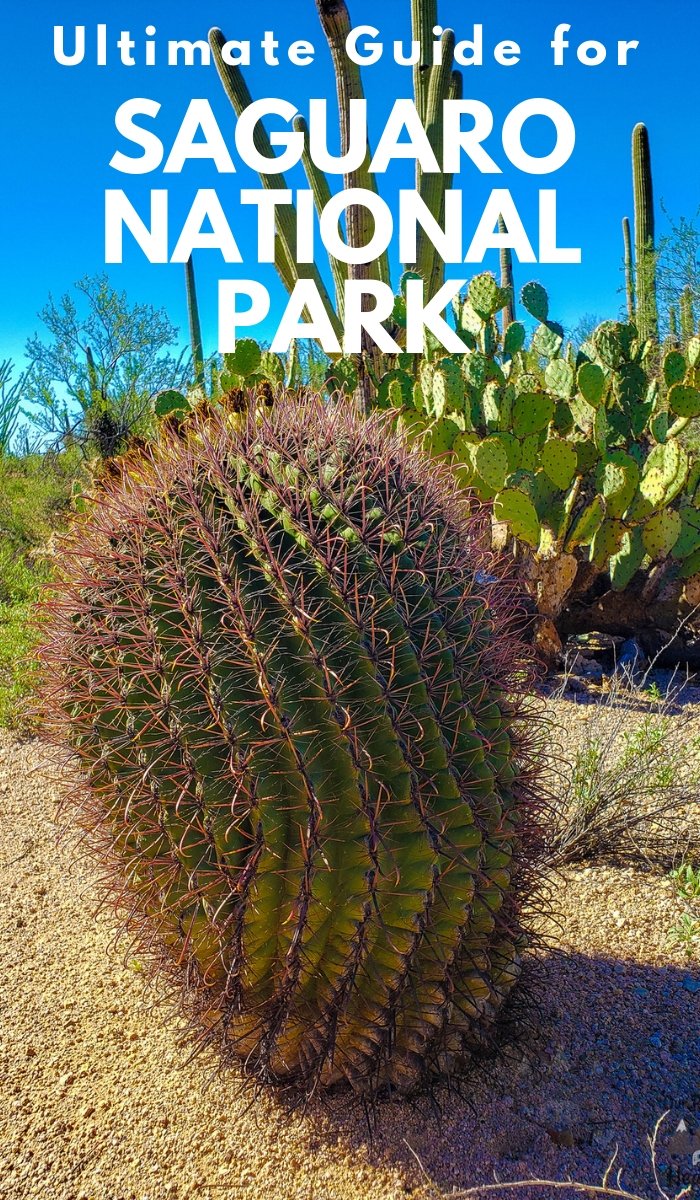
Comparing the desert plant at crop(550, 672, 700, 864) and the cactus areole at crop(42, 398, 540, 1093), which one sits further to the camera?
the desert plant at crop(550, 672, 700, 864)

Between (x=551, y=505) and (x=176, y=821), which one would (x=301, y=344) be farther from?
(x=176, y=821)

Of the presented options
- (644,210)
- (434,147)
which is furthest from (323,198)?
(644,210)

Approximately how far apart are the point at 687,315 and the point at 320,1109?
1673 centimetres

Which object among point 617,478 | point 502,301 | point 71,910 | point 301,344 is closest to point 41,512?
point 301,344

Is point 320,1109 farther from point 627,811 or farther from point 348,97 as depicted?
point 348,97

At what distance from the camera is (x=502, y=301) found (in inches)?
267

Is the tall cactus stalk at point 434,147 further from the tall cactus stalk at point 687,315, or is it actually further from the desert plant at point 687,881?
the tall cactus stalk at point 687,315

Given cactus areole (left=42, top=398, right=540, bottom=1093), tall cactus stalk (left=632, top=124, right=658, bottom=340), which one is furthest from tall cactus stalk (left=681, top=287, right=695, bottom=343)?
cactus areole (left=42, top=398, right=540, bottom=1093)

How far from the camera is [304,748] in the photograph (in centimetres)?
202

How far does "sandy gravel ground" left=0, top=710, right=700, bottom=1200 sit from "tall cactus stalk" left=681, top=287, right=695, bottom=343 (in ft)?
50.5

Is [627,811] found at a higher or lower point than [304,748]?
lower

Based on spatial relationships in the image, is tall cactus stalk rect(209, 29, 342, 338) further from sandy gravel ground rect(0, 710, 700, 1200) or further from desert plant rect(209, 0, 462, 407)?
sandy gravel ground rect(0, 710, 700, 1200)

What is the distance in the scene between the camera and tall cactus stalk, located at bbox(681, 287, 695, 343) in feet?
54.4

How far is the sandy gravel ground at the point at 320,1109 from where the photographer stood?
7.44 feet
